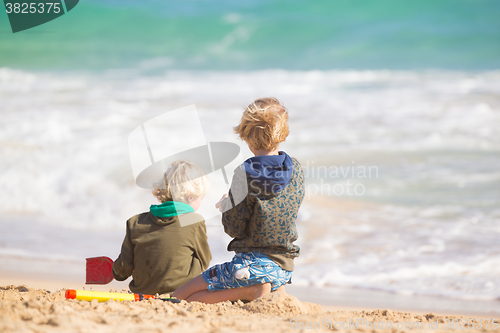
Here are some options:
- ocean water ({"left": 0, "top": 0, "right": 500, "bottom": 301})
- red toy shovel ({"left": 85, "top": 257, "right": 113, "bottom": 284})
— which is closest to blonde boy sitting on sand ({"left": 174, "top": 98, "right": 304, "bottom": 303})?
red toy shovel ({"left": 85, "top": 257, "right": 113, "bottom": 284})

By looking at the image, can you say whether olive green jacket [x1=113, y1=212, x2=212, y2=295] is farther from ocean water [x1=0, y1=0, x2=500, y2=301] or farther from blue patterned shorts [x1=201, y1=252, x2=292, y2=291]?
ocean water [x1=0, y1=0, x2=500, y2=301]

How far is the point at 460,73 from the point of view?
10.9 m

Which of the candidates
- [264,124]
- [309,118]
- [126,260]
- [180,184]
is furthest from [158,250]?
[309,118]

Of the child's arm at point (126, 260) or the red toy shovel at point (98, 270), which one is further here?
the red toy shovel at point (98, 270)

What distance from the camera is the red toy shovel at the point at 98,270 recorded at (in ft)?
8.32

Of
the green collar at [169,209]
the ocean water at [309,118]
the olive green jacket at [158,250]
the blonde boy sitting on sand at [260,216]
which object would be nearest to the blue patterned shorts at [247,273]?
the blonde boy sitting on sand at [260,216]

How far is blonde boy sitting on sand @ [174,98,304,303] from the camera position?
2111 mm

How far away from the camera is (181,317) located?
175cm

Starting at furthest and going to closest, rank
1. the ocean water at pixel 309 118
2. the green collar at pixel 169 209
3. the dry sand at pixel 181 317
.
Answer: the ocean water at pixel 309 118 < the green collar at pixel 169 209 < the dry sand at pixel 181 317

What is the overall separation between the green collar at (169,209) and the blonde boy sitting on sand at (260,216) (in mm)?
280

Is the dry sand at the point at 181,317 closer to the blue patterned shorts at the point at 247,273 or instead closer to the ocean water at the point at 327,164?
the blue patterned shorts at the point at 247,273

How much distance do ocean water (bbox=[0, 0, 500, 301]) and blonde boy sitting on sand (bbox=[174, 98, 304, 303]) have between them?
1.32 meters

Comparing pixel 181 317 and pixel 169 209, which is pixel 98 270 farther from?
pixel 181 317

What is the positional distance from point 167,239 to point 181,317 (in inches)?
25.5
